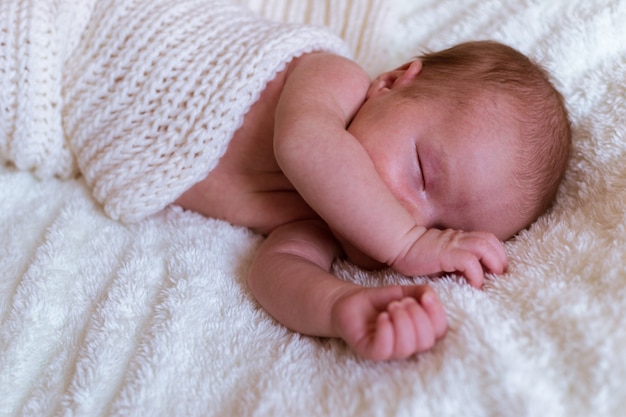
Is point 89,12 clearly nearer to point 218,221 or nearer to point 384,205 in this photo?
point 218,221

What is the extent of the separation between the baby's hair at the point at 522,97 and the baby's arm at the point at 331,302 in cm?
34

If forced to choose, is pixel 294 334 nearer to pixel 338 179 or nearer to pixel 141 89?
pixel 338 179

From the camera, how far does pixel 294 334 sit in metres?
0.94

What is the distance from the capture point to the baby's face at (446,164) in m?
1.03

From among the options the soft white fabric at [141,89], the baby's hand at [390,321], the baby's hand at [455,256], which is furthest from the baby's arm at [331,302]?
the soft white fabric at [141,89]

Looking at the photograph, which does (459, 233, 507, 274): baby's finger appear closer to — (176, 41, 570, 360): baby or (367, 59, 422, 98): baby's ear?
(176, 41, 570, 360): baby

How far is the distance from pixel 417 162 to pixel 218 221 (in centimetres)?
41

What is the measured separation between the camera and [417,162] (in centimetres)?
106

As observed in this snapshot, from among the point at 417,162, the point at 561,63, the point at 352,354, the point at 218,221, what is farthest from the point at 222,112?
the point at 561,63

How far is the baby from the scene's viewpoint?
961mm

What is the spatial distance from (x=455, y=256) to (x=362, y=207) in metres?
0.16

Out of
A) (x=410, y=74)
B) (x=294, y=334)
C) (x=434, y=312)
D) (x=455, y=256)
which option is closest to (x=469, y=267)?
(x=455, y=256)

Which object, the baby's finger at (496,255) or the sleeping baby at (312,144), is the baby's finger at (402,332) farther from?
the baby's finger at (496,255)

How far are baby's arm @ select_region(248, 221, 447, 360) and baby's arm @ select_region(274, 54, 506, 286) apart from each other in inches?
3.8
